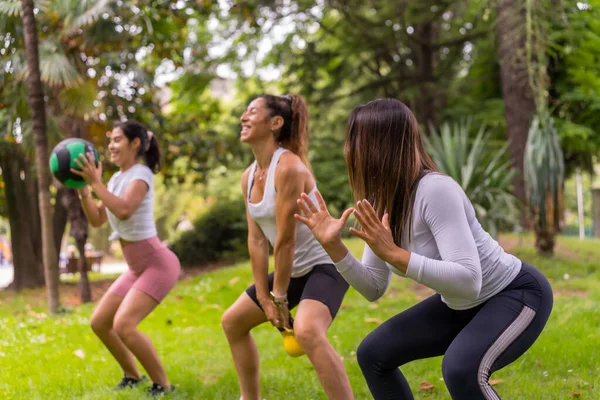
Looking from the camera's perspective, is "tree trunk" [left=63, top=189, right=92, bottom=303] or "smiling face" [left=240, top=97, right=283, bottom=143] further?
"tree trunk" [left=63, top=189, right=92, bottom=303]

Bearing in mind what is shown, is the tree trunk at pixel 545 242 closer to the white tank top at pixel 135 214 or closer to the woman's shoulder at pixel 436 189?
the white tank top at pixel 135 214

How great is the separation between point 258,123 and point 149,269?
1.51 meters

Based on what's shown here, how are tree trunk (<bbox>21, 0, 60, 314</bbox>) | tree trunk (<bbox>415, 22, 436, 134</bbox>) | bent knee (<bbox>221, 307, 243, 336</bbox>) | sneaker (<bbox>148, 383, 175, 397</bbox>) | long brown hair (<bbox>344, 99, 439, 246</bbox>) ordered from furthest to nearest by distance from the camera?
tree trunk (<bbox>415, 22, 436, 134</bbox>), tree trunk (<bbox>21, 0, 60, 314</bbox>), sneaker (<bbox>148, 383, 175, 397</bbox>), bent knee (<bbox>221, 307, 243, 336</bbox>), long brown hair (<bbox>344, 99, 439, 246</bbox>)

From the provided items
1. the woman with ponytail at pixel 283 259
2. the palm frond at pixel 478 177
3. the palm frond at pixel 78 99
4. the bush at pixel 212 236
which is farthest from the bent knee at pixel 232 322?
the bush at pixel 212 236

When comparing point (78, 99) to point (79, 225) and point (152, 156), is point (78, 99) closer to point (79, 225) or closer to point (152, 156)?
point (79, 225)

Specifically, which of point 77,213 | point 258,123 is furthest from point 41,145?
point 258,123

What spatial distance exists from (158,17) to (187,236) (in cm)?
772

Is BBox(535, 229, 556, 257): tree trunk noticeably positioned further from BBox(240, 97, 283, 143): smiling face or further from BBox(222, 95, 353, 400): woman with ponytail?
BBox(240, 97, 283, 143): smiling face

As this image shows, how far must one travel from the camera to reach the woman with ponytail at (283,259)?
3.60 metres

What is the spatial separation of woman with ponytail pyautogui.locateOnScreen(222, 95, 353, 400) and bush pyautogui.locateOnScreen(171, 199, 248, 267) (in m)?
15.3

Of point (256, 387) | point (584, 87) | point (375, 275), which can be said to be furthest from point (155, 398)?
point (584, 87)

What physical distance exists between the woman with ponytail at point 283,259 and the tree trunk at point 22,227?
45.0ft

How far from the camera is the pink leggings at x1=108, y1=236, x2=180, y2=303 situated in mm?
4828

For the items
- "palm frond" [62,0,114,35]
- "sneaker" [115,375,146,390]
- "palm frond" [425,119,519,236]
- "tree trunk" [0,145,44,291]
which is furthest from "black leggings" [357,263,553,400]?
"tree trunk" [0,145,44,291]
